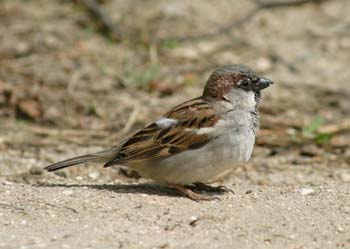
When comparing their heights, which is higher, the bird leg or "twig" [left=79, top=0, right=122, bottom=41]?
"twig" [left=79, top=0, right=122, bottom=41]

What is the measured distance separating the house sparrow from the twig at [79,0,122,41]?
3685mm

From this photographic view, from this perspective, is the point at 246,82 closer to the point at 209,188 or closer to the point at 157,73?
the point at 209,188

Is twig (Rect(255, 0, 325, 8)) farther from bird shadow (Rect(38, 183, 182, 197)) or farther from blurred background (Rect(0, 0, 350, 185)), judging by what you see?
bird shadow (Rect(38, 183, 182, 197))

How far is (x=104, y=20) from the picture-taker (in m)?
8.67

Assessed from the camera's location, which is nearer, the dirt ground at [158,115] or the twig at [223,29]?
the dirt ground at [158,115]

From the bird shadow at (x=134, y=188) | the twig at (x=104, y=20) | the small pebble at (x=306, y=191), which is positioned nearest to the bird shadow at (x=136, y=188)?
the bird shadow at (x=134, y=188)

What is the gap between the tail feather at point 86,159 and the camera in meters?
4.89

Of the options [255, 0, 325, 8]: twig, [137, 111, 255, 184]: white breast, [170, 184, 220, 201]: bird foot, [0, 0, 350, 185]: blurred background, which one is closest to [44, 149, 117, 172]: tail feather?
[137, 111, 255, 184]: white breast

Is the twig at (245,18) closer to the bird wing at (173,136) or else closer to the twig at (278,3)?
the twig at (278,3)

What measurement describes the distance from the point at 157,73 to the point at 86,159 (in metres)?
3.09

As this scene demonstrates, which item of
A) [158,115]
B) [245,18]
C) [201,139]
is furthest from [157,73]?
[201,139]

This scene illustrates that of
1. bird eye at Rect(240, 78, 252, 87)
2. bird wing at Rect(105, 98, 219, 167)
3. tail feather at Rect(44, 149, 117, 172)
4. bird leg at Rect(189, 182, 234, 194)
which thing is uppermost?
bird eye at Rect(240, 78, 252, 87)

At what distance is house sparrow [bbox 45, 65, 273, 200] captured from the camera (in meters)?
4.68

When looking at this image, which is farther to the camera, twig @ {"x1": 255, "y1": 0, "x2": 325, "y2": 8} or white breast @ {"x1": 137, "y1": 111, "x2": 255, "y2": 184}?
twig @ {"x1": 255, "y1": 0, "x2": 325, "y2": 8}
